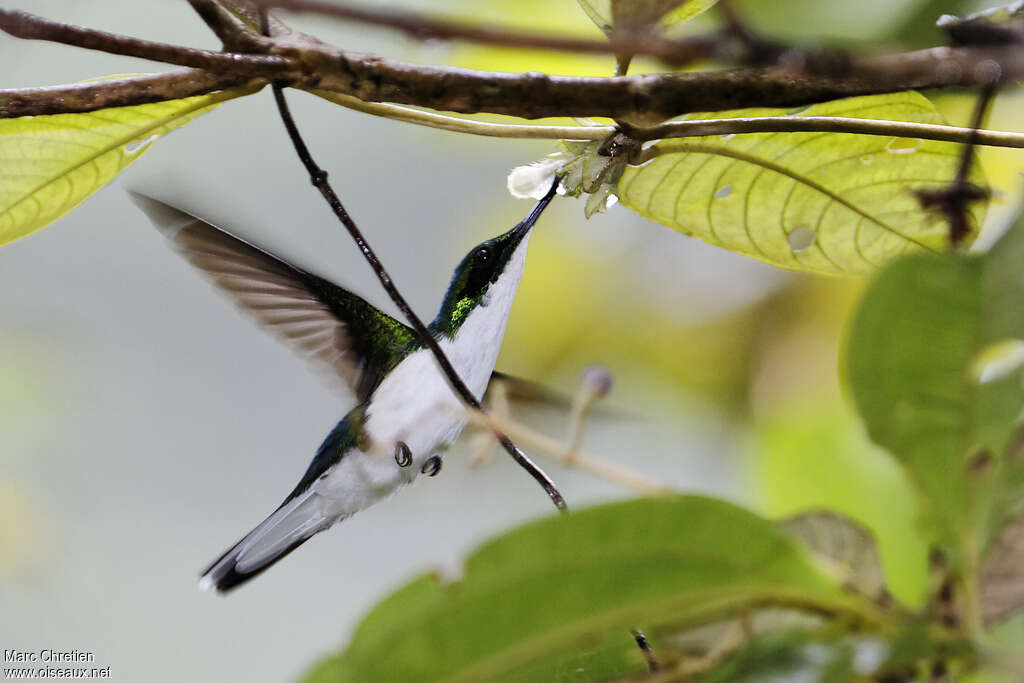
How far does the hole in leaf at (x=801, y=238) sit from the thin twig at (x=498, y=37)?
17.5 inches

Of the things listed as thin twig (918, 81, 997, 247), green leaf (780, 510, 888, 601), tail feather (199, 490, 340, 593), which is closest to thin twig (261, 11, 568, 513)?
green leaf (780, 510, 888, 601)

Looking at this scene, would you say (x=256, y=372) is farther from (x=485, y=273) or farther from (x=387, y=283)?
(x=387, y=283)

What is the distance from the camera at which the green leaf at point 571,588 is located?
1.20 feet

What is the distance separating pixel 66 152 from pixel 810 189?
1.91 ft

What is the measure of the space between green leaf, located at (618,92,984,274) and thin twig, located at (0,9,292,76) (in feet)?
0.99

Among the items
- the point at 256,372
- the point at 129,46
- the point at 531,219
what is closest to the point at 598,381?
the point at 129,46

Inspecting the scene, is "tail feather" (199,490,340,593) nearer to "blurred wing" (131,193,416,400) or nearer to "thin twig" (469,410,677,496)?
"blurred wing" (131,193,416,400)

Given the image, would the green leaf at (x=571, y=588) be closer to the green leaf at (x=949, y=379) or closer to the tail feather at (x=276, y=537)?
the green leaf at (x=949, y=379)

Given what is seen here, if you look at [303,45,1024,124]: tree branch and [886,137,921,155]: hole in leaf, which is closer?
[303,45,1024,124]: tree branch

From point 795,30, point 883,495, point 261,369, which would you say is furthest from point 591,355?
point 261,369

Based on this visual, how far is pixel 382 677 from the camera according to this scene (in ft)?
1.24

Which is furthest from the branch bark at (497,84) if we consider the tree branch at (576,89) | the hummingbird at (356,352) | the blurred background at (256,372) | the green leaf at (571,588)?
the blurred background at (256,372)

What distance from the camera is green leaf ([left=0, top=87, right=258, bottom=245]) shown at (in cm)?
74

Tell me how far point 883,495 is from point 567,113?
498 mm
